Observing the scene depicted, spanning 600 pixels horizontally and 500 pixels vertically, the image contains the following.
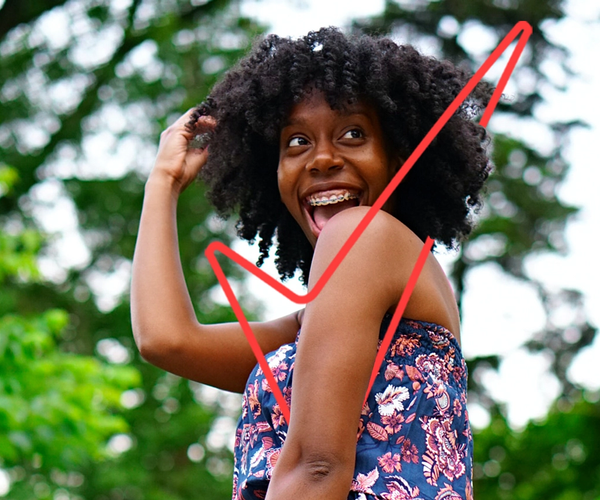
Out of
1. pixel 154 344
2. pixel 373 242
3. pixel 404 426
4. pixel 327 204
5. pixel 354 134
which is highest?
pixel 354 134

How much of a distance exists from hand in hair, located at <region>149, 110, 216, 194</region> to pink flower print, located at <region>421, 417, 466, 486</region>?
105 cm

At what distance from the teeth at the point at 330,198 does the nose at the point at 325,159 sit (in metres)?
0.06

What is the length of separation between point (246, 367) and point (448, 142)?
0.78 m

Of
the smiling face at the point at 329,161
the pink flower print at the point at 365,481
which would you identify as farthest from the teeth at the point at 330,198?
the pink flower print at the point at 365,481

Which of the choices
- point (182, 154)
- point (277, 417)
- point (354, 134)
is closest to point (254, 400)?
point (277, 417)

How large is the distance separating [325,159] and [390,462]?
0.70 metres

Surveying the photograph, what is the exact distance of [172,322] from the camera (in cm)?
228

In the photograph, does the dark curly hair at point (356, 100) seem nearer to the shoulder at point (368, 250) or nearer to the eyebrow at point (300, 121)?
the eyebrow at point (300, 121)

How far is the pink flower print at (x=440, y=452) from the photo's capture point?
1.74 meters

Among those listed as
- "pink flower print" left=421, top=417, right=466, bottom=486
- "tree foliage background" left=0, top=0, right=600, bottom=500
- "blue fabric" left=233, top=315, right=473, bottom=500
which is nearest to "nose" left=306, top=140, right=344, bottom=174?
"blue fabric" left=233, top=315, right=473, bottom=500

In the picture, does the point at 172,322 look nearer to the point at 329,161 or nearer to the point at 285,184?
the point at 285,184

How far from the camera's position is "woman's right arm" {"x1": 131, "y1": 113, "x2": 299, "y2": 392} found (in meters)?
2.28

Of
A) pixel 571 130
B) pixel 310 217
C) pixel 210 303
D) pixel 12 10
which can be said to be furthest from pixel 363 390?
pixel 210 303

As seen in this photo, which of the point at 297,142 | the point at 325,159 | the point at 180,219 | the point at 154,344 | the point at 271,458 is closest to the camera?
the point at 271,458
